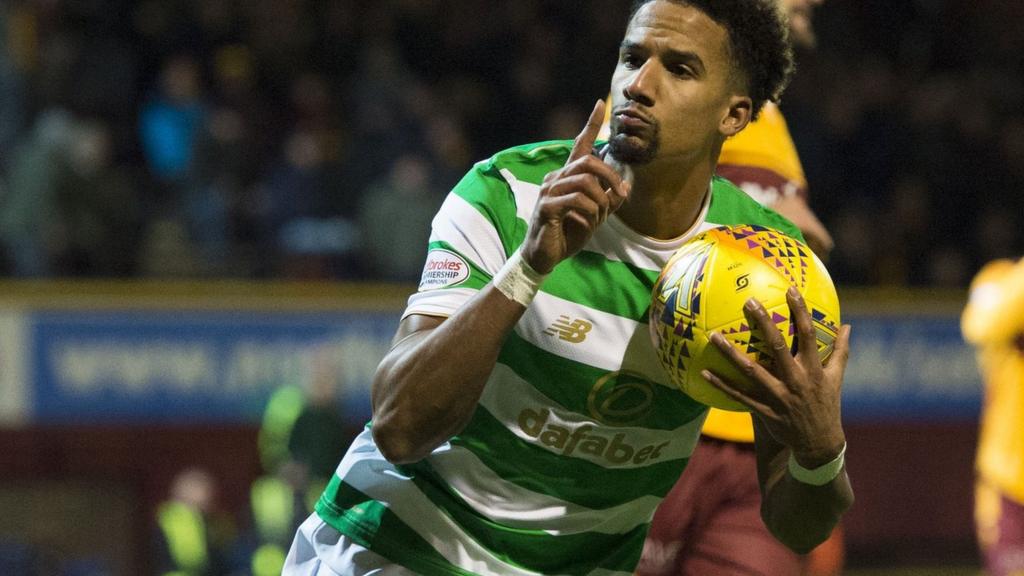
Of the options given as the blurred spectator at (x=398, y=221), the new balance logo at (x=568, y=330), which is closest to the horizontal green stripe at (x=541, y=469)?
the new balance logo at (x=568, y=330)

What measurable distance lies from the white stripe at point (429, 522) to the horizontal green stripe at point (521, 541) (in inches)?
0.6

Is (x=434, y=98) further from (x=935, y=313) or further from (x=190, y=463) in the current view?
(x=935, y=313)

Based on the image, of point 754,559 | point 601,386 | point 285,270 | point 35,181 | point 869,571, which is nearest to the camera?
point 601,386

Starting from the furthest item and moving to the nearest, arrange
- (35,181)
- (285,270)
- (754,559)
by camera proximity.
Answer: (285,270)
(35,181)
(754,559)

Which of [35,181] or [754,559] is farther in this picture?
[35,181]

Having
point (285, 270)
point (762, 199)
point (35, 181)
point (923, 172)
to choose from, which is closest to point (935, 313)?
point (923, 172)

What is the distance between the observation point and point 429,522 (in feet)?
10.1

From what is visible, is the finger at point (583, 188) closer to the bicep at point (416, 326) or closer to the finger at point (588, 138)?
the finger at point (588, 138)

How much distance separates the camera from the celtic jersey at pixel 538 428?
3.01 m

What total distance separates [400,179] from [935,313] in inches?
159

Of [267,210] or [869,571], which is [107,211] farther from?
[869,571]

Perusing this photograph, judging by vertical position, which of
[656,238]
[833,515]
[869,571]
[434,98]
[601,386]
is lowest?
[869,571]

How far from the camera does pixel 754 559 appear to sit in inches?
158

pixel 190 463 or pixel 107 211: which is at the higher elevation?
pixel 107 211
